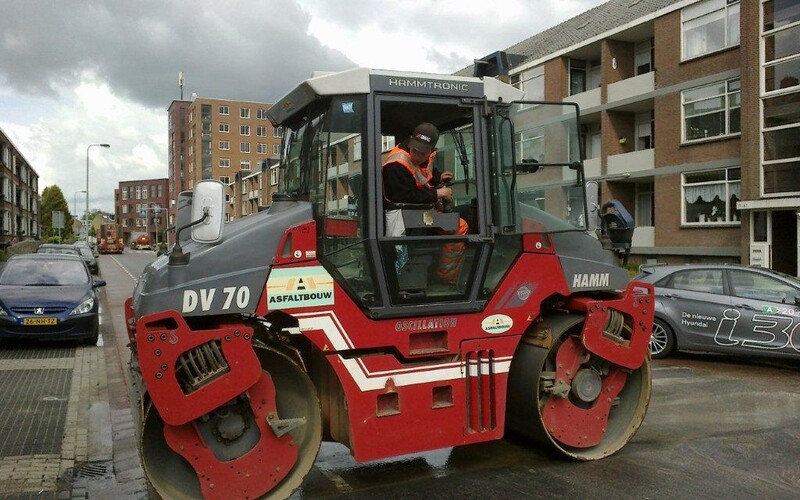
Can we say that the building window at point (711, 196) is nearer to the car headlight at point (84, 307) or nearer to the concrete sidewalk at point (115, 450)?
the car headlight at point (84, 307)

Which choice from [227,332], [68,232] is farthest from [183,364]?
[68,232]

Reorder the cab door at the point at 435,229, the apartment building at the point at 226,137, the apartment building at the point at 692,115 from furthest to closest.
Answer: the apartment building at the point at 226,137 < the apartment building at the point at 692,115 < the cab door at the point at 435,229

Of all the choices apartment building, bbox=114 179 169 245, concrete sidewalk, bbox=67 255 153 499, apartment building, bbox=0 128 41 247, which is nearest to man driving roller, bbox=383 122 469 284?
concrete sidewalk, bbox=67 255 153 499

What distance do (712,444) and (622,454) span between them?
91 centimetres

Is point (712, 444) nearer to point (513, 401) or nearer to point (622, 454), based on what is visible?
point (622, 454)

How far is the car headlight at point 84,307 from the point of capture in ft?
37.4

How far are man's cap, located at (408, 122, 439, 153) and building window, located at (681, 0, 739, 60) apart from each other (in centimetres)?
2123

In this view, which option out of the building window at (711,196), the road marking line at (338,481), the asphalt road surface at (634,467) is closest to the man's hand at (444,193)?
the asphalt road surface at (634,467)

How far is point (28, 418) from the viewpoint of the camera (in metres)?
6.96

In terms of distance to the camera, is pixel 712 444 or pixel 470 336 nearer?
pixel 470 336

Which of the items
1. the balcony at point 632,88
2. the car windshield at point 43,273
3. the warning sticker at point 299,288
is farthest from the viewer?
the balcony at point 632,88

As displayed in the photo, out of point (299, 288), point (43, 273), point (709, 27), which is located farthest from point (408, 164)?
point (709, 27)

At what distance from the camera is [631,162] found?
26703 mm

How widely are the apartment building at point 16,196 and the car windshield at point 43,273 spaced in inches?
1742
